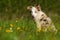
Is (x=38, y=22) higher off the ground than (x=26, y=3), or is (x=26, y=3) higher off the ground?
(x=26, y=3)

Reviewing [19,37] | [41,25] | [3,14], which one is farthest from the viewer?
[3,14]

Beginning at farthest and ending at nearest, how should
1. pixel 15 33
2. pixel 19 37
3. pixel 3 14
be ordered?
pixel 3 14, pixel 15 33, pixel 19 37

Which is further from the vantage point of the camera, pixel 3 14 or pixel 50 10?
pixel 50 10

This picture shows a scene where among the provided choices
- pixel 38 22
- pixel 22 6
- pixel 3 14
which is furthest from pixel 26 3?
pixel 38 22

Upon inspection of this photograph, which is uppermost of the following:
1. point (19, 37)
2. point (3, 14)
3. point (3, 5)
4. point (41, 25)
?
point (3, 5)

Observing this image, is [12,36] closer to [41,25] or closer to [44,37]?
[44,37]

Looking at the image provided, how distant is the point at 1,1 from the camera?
15.4m

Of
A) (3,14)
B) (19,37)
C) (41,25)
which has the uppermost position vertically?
(3,14)

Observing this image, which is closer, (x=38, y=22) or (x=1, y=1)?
(x=38, y=22)

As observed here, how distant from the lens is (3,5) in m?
15.1

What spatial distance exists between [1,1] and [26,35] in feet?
32.0

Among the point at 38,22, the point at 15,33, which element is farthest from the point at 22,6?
the point at 15,33

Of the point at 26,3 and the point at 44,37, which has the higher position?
the point at 26,3

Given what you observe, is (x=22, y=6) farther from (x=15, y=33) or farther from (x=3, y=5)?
(x=15, y=33)
